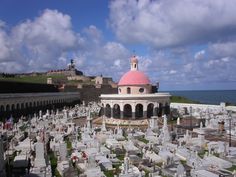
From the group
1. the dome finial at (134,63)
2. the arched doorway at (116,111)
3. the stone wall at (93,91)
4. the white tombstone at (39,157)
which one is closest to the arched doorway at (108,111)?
the arched doorway at (116,111)

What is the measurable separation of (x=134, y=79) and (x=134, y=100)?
11.1 feet

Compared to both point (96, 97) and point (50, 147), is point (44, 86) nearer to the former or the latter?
point (96, 97)

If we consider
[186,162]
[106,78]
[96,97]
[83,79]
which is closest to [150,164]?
[186,162]

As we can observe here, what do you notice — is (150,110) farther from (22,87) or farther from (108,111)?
(22,87)

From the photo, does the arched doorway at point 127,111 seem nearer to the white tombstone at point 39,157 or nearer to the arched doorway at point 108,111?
the arched doorway at point 108,111

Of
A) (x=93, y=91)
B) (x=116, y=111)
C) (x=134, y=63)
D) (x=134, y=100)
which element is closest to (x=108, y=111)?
(x=116, y=111)

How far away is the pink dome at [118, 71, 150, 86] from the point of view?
38.8 meters

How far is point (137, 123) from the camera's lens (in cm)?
3512

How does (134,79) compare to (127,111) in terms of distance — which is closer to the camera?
(134,79)

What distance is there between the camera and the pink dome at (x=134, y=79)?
38.8 m

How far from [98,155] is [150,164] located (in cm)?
308

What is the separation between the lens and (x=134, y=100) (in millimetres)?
36562

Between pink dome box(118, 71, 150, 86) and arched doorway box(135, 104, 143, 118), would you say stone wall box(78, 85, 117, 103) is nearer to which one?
pink dome box(118, 71, 150, 86)

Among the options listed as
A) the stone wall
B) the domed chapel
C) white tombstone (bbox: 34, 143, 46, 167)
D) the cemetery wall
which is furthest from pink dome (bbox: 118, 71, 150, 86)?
the stone wall
